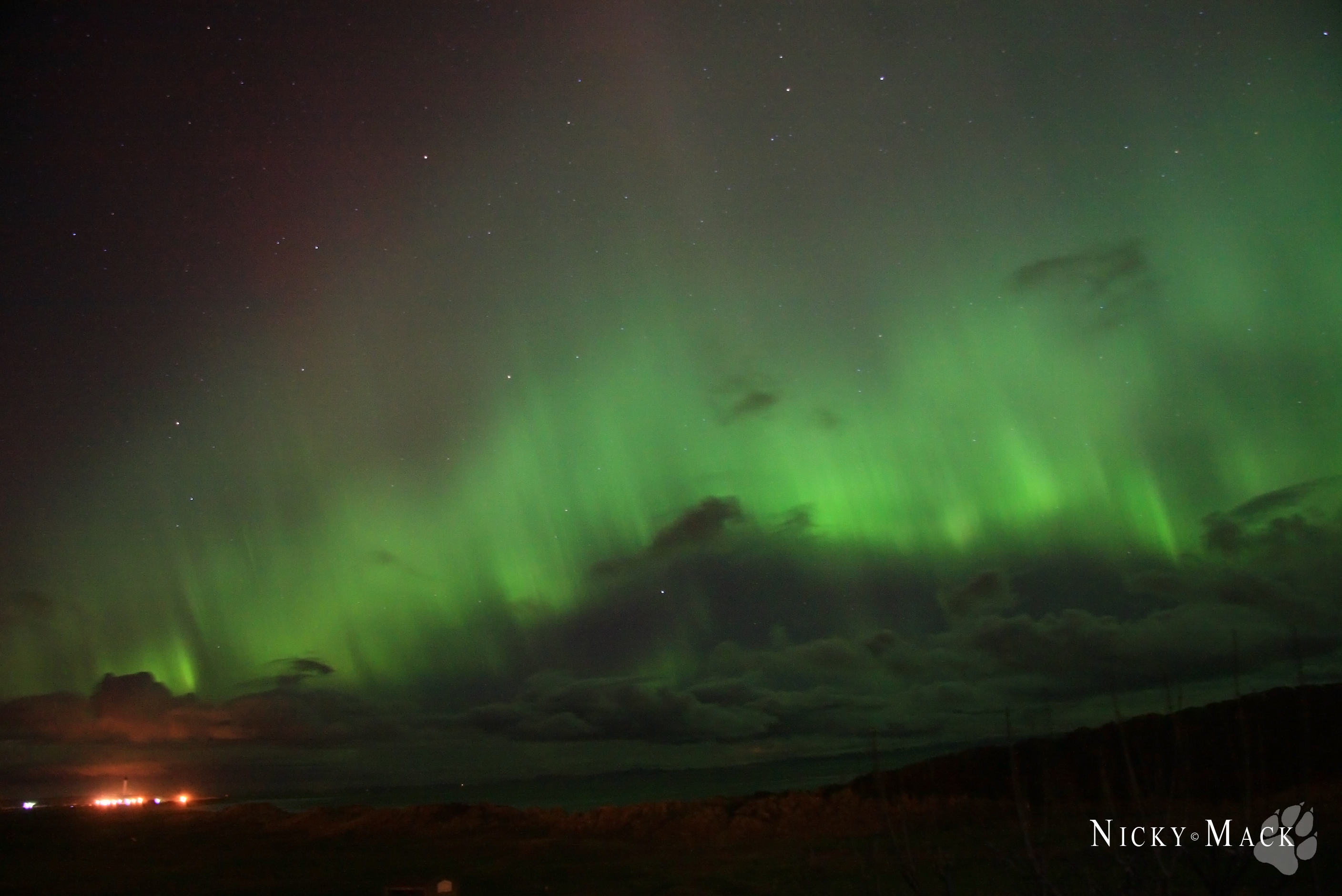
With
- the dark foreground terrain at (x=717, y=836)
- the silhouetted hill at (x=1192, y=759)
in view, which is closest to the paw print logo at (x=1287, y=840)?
the dark foreground terrain at (x=717, y=836)

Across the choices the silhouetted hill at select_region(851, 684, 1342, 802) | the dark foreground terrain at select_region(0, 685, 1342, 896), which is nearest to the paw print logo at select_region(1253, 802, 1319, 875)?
the dark foreground terrain at select_region(0, 685, 1342, 896)

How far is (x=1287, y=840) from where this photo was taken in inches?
320

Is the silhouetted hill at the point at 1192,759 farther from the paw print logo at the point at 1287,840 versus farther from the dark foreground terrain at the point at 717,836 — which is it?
the paw print logo at the point at 1287,840

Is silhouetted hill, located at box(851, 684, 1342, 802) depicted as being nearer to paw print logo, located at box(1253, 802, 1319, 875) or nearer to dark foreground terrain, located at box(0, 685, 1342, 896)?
dark foreground terrain, located at box(0, 685, 1342, 896)

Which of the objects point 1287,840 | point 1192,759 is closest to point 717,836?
point 1192,759

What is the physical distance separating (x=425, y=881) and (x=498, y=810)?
52.9 ft

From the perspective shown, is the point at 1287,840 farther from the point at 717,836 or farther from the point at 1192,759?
the point at 717,836

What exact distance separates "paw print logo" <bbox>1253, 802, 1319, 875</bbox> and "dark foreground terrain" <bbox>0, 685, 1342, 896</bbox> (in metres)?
8.88

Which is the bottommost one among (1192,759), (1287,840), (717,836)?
(1192,759)

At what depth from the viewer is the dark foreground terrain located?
2611 centimetres

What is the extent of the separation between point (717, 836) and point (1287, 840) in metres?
30.8

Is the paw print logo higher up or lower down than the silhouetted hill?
higher up

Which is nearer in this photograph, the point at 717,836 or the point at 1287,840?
the point at 1287,840

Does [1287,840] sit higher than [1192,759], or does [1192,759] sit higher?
[1287,840]
